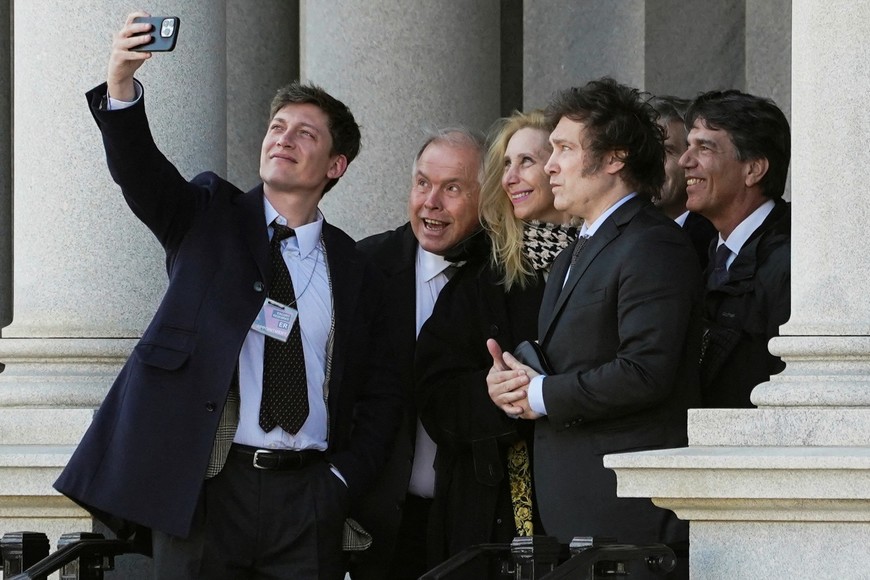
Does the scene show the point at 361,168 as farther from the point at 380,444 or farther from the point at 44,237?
the point at 380,444

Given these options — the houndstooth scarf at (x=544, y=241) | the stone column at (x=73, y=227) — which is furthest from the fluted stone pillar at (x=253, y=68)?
the houndstooth scarf at (x=544, y=241)

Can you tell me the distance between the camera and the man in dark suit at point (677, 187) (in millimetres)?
8664

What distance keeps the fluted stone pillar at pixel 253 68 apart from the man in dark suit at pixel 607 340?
5.41 meters

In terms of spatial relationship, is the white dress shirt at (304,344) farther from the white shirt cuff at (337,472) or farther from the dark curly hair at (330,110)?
the dark curly hair at (330,110)

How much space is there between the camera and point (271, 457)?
6664mm

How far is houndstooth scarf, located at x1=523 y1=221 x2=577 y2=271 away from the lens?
7.50 metres

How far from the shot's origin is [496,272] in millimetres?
7668

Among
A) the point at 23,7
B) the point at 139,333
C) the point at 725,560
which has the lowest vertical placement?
the point at 725,560

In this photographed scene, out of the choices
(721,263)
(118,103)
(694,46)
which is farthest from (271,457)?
(694,46)

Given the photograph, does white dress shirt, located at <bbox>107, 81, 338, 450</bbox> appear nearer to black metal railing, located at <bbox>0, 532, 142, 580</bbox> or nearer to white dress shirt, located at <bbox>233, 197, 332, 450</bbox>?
white dress shirt, located at <bbox>233, 197, 332, 450</bbox>

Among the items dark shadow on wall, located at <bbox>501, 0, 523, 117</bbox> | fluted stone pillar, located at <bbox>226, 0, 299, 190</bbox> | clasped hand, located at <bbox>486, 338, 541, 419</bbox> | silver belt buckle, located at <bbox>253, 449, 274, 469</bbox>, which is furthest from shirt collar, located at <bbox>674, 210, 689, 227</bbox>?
dark shadow on wall, located at <bbox>501, 0, 523, 117</bbox>

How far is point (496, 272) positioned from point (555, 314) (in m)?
0.94

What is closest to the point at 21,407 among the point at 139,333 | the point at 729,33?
the point at 139,333

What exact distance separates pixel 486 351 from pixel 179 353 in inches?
60.7
